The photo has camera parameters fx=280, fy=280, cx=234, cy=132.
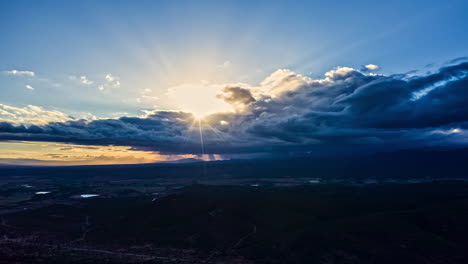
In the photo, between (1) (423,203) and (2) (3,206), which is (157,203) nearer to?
(2) (3,206)

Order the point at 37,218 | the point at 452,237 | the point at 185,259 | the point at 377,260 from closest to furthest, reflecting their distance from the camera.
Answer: the point at 377,260
the point at 185,259
the point at 452,237
the point at 37,218

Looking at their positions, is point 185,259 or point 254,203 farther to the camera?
A: point 254,203

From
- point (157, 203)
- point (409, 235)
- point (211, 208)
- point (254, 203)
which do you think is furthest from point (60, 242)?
point (409, 235)

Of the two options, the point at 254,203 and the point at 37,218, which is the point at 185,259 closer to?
the point at 254,203

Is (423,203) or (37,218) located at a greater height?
(423,203)

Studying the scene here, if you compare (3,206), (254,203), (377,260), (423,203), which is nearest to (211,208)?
(254,203)

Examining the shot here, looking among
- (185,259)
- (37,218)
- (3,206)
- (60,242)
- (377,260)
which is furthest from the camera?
(3,206)
